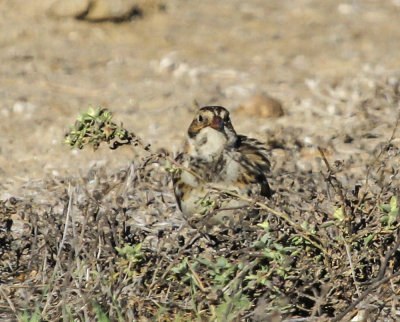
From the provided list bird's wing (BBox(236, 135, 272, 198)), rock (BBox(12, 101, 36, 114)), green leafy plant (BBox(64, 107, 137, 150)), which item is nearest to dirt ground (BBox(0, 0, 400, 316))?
rock (BBox(12, 101, 36, 114))

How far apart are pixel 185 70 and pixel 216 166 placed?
349 cm

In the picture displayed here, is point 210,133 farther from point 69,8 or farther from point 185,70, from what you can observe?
point 69,8

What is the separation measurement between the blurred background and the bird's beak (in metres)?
1.14

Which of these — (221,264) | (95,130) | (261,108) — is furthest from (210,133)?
(261,108)

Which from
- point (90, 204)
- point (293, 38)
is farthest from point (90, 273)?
point (293, 38)

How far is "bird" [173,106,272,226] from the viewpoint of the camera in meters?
4.83

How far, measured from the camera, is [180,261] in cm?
418

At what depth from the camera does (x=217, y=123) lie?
5309 millimetres

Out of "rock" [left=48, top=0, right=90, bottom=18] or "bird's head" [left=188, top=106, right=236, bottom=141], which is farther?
"rock" [left=48, top=0, right=90, bottom=18]

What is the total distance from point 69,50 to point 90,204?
4.66m

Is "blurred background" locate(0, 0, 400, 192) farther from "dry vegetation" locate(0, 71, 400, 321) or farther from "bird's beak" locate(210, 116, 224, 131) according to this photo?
"dry vegetation" locate(0, 71, 400, 321)

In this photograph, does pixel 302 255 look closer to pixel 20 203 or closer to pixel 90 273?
pixel 90 273

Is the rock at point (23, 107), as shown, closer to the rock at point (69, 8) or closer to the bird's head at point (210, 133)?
the rock at point (69, 8)

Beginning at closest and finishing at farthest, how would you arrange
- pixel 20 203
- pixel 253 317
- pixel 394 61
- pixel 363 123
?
pixel 253 317, pixel 20 203, pixel 363 123, pixel 394 61
